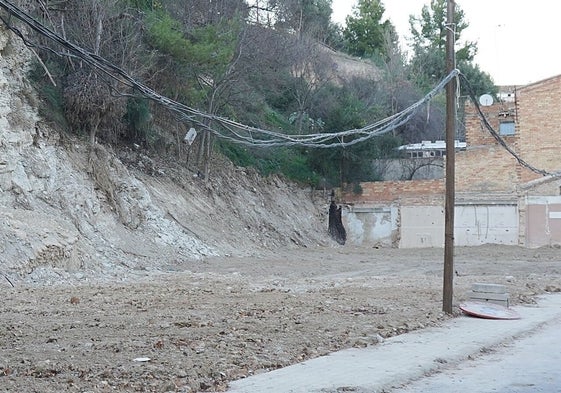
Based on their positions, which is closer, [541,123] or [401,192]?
[541,123]

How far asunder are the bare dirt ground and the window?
18.2m

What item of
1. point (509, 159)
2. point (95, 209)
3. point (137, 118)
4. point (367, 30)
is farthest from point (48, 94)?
point (367, 30)

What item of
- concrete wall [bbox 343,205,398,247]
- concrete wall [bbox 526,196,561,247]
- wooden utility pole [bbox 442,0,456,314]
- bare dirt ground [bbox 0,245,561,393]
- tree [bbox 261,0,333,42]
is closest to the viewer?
bare dirt ground [bbox 0,245,561,393]

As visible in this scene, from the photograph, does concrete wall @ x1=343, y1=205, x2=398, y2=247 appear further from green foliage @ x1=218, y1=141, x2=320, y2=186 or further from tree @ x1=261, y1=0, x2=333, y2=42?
tree @ x1=261, y1=0, x2=333, y2=42

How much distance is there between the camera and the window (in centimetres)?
4647

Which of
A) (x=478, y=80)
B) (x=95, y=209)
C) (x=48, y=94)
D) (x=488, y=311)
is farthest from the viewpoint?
(x=478, y=80)

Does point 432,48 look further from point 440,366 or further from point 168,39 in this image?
point 440,366

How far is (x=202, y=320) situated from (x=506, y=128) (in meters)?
35.5

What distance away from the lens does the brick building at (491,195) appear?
41.6 meters

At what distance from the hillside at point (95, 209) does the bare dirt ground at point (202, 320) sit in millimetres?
1714

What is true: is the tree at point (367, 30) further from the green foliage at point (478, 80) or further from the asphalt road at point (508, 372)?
the asphalt road at point (508, 372)

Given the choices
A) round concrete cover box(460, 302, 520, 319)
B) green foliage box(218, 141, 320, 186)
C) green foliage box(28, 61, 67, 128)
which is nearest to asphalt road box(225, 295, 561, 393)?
round concrete cover box(460, 302, 520, 319)

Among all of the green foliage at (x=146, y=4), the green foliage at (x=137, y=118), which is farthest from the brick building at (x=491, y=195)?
the green foliage at (x=146, y=4)

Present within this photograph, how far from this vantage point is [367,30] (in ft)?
258
